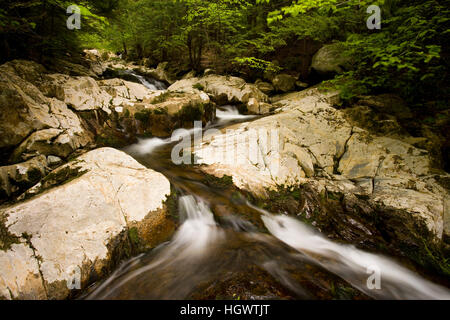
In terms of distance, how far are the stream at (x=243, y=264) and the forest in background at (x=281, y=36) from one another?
10.7ft

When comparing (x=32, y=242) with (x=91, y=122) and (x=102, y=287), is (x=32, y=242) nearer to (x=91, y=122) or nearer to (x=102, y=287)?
(x=102, y=287)

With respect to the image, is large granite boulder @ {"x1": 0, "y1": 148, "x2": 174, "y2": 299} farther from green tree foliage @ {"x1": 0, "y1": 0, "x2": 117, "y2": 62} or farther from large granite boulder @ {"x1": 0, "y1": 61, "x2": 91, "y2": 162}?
green tree foliage @ {"x1": 0, "y1": 0, "x2": 117, "y2": 62}

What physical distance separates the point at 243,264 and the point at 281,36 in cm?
1339

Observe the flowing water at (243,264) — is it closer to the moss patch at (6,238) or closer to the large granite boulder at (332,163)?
the large granite boulder at (332,163)

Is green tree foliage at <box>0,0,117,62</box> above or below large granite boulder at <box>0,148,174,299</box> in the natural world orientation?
above

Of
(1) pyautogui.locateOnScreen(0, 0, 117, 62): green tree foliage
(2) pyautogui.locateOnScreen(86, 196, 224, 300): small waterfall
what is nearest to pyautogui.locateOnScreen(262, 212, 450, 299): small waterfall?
(2) pyautogui.locateOnScreen(86, 196, 224, 300): small waterfall

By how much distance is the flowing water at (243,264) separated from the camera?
2115 mm

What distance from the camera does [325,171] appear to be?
5258 millimetres

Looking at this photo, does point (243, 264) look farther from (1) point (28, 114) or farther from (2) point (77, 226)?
(1) point (28, 114)

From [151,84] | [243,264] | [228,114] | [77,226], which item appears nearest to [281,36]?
[228,114]

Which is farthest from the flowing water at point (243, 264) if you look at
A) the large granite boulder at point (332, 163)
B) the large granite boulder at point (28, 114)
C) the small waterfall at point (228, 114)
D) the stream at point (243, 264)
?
the small waterfall at point (228, 114)

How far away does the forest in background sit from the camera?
3979 millimetres

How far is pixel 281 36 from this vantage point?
11977 millimetres
